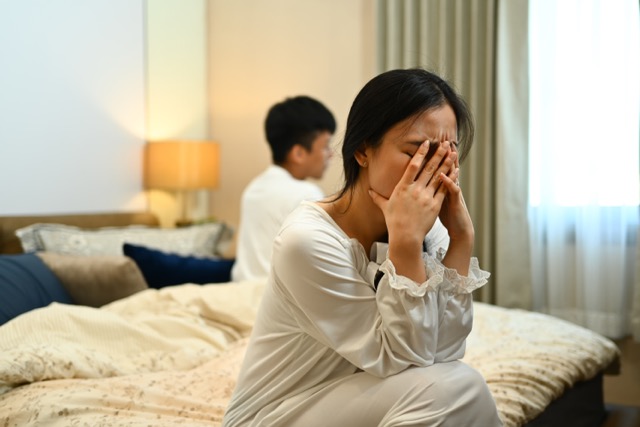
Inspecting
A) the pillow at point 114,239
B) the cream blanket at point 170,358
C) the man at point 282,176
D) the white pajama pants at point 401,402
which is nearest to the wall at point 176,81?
the pillow at point 114,239

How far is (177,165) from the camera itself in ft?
13.9

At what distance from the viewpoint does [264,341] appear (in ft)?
5.09

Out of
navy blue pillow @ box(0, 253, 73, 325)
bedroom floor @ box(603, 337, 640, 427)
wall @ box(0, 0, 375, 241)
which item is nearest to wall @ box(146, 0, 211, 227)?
wall @ box(0, 0, 375, 241)

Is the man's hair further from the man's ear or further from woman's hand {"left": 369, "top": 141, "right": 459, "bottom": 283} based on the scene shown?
woman's hand {"left": 369, "top": 141, "right": 459, "bottom": 283}

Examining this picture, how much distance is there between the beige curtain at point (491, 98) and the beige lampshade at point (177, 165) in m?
1.24

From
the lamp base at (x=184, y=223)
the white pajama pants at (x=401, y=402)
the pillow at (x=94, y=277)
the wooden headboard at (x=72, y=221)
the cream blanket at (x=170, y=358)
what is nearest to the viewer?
the white pajama pants at (x=401, y=402)

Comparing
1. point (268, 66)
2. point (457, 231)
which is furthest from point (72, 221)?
point (457, 231)

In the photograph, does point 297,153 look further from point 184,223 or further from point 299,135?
point 184,223

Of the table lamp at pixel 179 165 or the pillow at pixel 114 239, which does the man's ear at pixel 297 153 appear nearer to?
the pillow at pixel 114 239

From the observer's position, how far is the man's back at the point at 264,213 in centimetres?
321

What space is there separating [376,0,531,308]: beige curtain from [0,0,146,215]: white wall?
151 centimetres

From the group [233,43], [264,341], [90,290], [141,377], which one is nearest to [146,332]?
[141,377]

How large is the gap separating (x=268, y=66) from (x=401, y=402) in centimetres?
367

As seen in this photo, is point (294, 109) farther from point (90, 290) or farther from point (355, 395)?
point (355, 395)
